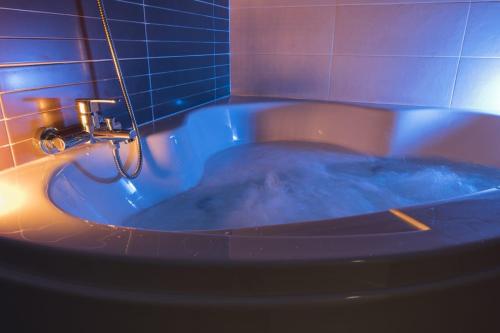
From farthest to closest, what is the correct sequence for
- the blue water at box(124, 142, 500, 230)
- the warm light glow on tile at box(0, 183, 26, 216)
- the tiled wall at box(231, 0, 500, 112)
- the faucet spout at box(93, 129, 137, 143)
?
the tiled wall at box(231, 0, 500, 112) < the blue water at box(124, 142, 500, 230) < the faucet spout at box(93, 129, 137, 143) < the warm light glow on tile at box(0, 183, 26, 216)

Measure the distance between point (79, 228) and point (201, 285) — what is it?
0.25 m

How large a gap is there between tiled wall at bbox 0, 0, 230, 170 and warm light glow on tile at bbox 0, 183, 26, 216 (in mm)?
157

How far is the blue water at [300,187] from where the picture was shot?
112 centimetres

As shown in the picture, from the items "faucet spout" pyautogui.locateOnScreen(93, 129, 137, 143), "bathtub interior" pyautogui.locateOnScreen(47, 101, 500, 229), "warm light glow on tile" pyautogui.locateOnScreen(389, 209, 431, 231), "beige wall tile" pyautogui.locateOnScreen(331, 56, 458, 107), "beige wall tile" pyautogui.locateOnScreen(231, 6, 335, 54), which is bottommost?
"bathtub interior" pyautogui.locateOnScreen(47, 101, 500, 229)

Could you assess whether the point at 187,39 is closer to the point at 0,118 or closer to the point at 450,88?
the point at 0,118

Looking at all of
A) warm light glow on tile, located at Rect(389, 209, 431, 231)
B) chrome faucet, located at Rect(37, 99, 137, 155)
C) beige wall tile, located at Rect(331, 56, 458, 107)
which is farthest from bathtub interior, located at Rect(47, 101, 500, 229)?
warm light glow on tile, located at Rect(389, 209, 431, 231)

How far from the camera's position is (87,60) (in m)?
1.11

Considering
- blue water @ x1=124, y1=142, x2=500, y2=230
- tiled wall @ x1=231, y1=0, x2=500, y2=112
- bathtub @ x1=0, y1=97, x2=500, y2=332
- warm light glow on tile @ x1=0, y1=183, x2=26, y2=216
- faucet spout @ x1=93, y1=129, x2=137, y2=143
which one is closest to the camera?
bathtub @ x1=0, y1=97, x2=500, y2=332

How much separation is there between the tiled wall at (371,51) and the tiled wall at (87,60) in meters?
0.39

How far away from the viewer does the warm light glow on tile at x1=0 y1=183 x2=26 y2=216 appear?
0.64m

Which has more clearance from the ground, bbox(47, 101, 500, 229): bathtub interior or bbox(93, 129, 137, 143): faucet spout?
bbox(93, 129, 137, 143): faucet spout

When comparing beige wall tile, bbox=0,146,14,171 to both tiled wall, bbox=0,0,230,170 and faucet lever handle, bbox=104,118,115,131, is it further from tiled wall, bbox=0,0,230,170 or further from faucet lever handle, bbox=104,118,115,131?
faucet lever handle, bbox=104,118,115,131

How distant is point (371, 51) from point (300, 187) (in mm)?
1040

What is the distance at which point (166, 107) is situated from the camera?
1585 millimetres
